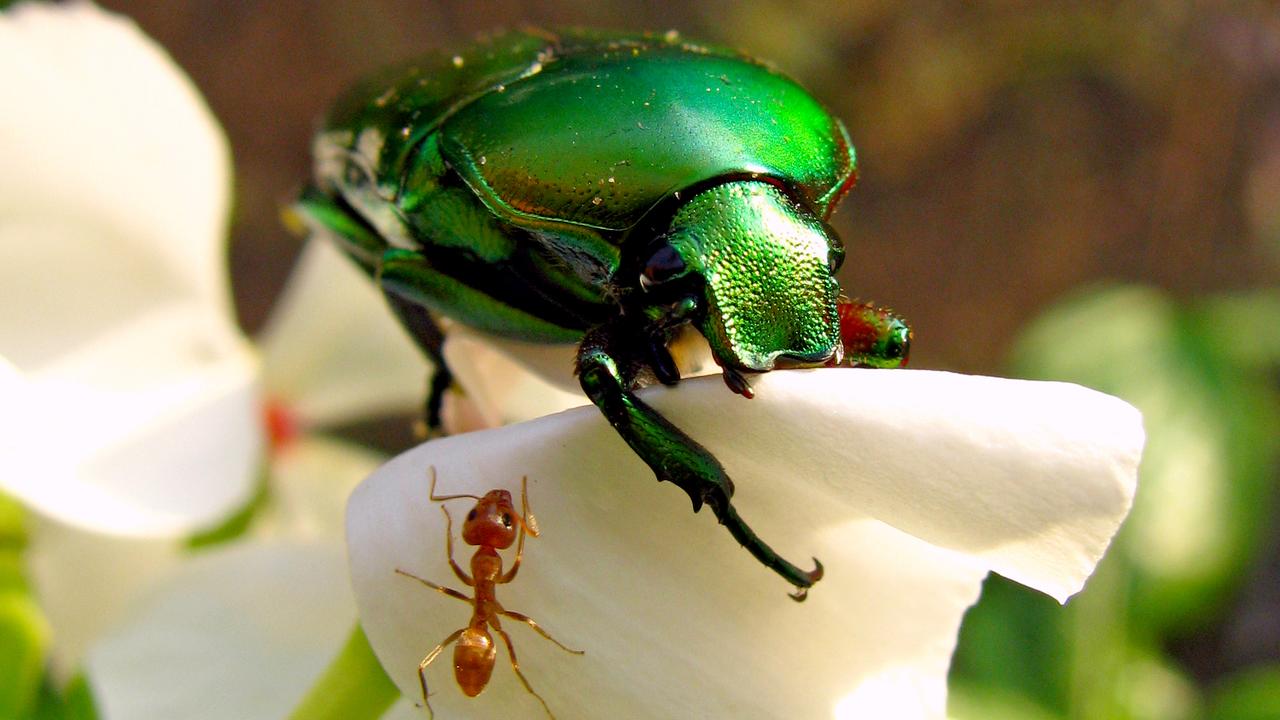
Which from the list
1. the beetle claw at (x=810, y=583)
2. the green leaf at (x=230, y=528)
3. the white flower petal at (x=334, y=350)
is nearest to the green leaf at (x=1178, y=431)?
the white flower petal at (x=334, y=350)

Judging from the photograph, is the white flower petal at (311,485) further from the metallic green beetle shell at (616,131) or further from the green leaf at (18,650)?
the metallic green beetle shell at (616,131)

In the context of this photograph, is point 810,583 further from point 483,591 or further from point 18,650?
point 18,650

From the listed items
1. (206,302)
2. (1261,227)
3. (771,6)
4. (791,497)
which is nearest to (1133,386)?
(771,6)

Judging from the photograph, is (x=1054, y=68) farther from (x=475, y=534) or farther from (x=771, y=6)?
(x=475, y=534)

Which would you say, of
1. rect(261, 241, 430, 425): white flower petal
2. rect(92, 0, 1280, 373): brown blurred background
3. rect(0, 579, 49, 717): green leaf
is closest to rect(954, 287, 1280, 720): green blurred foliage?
rect(92, 0, 1280, 373): brown blurred background

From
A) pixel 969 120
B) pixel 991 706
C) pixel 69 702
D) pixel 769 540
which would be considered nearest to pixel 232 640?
pixel 69 702

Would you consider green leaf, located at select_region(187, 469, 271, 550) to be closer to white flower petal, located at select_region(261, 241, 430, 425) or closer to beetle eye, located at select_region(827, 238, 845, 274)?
white flower petal, located at select_region(261, 241, 430, 425)
